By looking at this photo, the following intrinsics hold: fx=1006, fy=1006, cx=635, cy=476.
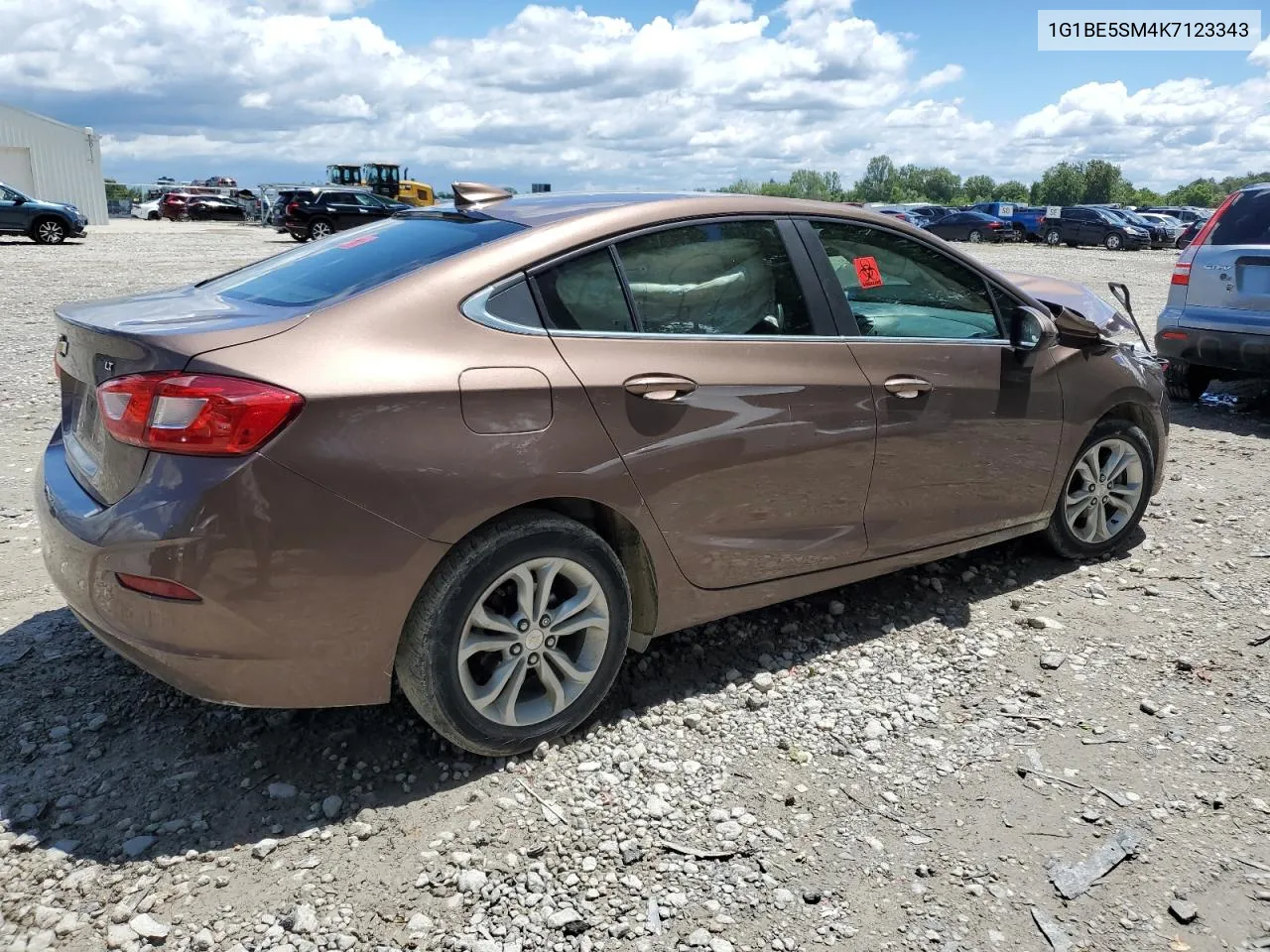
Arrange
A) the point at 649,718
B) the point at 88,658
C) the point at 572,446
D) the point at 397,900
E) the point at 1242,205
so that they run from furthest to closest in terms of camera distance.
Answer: the point at 1242,205
the point at 88,658
the point at 649,718
the point at 572,446
the point at 397,900

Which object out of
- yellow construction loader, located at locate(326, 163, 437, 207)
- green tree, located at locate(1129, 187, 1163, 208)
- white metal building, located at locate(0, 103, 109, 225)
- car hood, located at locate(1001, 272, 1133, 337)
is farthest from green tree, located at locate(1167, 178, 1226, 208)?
car hood, located at locate(1001, 272, 1133, 337)

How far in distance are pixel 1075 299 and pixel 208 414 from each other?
4.87 meters

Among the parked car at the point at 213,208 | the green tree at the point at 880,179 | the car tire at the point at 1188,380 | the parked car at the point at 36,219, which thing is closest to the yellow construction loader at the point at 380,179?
the parked car at the point at 213,208

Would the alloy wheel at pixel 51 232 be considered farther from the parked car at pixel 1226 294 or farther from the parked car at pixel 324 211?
the parked car at pixel 1226 294

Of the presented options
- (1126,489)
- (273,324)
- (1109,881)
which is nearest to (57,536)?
(273,324)

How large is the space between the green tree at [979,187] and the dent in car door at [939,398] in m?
124

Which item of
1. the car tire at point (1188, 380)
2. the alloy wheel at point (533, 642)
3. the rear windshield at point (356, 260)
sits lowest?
the car tire at point (1188, 380)

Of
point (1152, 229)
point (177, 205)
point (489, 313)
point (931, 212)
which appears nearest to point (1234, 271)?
point (489, 313)

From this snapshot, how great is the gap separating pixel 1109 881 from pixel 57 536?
9.84ft

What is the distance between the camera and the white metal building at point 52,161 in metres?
42.5

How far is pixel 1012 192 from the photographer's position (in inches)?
4702

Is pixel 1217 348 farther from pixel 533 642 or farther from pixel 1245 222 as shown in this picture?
pixel 533 642

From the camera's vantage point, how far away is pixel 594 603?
307cm

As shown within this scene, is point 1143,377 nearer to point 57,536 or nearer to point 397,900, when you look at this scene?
point 397,900
